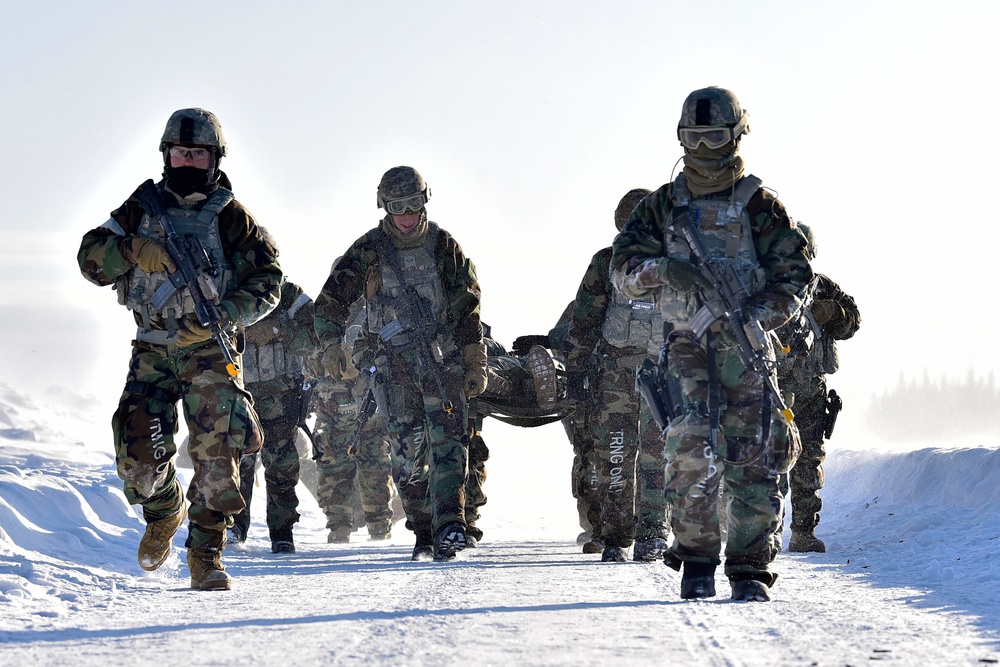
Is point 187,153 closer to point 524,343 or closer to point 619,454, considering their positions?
point 619,454

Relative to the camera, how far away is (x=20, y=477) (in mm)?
9367

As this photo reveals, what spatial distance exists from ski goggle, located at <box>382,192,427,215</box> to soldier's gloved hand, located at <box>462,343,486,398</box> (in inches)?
38.2

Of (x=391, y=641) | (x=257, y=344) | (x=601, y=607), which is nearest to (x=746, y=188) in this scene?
(x=601, y=607)

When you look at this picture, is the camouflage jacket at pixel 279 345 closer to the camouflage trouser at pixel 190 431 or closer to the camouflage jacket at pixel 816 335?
the camouflage jacket at pixel 816 335

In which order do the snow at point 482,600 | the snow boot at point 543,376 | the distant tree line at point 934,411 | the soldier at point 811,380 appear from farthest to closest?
the distant tree line at point 934,411, the snow boot at point 543,376, the soldier at point 811,380, the snow at point 482,600

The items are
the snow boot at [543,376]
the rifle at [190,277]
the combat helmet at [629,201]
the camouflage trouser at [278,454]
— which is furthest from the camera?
the snow boot at [543,376]

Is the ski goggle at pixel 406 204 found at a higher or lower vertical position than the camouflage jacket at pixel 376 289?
higher

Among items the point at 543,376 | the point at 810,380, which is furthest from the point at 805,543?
the point at 543,376

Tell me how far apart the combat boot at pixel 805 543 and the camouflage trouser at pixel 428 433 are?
2.42 metres

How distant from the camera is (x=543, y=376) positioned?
36.1ft

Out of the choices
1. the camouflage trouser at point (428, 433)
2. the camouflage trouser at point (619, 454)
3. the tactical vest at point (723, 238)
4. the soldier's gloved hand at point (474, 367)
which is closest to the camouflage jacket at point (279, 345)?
the camouflage trouser at point (428, 433)

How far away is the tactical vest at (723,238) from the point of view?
6562 millimetres

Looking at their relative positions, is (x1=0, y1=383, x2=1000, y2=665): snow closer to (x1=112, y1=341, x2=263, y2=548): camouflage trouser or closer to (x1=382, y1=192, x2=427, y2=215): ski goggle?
(x1=112, y1=341, x2=263, y2=548): camouflage trouser

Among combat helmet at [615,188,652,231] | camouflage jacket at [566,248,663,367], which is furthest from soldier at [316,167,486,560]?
combat helmet at [615,188,652,231]
